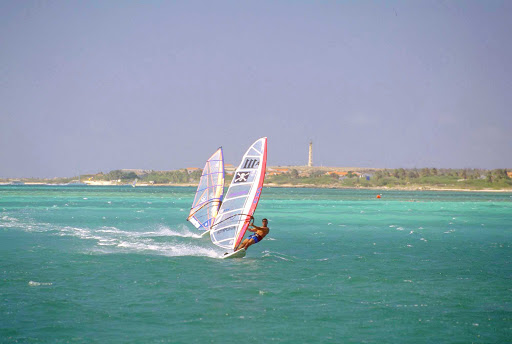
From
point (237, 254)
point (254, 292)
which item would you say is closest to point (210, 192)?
point (237, 254)

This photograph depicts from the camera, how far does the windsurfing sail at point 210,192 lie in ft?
101

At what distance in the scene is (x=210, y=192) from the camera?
31.0 m

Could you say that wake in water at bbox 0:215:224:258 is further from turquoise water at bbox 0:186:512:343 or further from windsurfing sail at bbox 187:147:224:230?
windsurfing sail at bbox 187:147:224:230

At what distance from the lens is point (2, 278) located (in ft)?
62.0

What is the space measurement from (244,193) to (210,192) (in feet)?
28.1

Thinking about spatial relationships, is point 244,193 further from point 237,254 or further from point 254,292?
point 254,292

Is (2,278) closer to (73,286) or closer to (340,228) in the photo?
(73,286)

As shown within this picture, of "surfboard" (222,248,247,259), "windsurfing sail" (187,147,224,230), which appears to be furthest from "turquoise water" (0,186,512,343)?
"windsurfing sail" (187,147,224,230)

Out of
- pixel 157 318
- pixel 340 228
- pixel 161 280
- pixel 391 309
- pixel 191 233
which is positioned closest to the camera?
pixel 157 318

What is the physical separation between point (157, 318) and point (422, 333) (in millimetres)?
6334

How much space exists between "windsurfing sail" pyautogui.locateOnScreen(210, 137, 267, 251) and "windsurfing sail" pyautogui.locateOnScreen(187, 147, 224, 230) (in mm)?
7347

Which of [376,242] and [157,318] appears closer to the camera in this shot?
→ [157,318]

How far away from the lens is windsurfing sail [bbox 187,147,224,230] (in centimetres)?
3091

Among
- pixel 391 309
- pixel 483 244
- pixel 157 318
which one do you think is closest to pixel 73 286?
pixel 157 318
